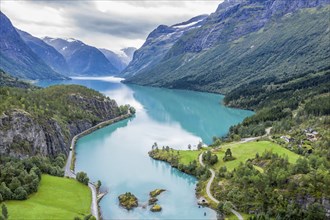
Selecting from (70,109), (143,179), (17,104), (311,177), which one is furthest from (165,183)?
(70,109)

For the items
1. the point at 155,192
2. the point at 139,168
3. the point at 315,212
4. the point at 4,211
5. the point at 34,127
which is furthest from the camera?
the point at 139,168

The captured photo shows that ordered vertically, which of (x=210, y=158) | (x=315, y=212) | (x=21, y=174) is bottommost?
(x=315, y=212)

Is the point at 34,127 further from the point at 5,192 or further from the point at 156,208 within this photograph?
the point at 156,208

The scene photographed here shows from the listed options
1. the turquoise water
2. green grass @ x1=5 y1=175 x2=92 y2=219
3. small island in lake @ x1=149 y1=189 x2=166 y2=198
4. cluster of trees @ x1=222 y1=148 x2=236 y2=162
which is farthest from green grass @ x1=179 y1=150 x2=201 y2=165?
green grass @ x1=5 y1=175 x2=92 y2=219

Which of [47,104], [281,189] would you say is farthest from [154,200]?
[47,104]

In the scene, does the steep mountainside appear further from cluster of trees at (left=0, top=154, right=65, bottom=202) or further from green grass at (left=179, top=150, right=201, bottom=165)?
green grass at (left=179, top=150, right=201, bottom=165)

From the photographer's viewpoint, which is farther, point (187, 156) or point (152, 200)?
point (187, 156)

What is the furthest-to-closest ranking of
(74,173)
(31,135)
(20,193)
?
1. (31,135)
2. (74,173)
3. (20,193)
